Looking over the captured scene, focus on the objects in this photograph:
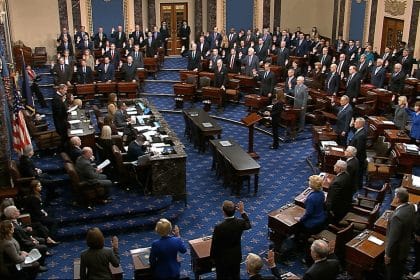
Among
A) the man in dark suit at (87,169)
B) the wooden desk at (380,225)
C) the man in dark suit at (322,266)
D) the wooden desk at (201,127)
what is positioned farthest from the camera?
the wooden desk at (201,127)

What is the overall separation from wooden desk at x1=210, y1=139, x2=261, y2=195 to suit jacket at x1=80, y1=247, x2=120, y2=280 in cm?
474

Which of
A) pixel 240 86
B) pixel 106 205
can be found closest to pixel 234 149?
pixel 106 205

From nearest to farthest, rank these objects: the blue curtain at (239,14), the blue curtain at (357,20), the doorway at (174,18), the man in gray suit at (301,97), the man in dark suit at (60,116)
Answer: the man in dark suit at (60,116) → the man in gray suit at (301,97) → the blue curtain at (357,20) → the doorway at (174,18) → the blue curtain at (239,14)

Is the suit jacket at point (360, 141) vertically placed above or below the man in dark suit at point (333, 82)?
below

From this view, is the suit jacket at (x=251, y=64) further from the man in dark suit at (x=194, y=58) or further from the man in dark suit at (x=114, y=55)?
the man in dark suit at (x=114, y=55)

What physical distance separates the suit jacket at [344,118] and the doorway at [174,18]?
12888mm

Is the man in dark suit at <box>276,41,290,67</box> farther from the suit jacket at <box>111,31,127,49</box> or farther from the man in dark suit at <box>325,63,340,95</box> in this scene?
the suit jacket at <box>111,31,127,49</box>

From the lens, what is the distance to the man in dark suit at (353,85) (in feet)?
47.5

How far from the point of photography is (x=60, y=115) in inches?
472

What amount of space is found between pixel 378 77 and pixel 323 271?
431 inches

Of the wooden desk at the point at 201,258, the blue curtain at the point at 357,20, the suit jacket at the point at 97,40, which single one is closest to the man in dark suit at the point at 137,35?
the suit jacket at the point at 97,40

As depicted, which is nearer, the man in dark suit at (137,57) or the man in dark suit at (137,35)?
the man in dark suit at (137,57)

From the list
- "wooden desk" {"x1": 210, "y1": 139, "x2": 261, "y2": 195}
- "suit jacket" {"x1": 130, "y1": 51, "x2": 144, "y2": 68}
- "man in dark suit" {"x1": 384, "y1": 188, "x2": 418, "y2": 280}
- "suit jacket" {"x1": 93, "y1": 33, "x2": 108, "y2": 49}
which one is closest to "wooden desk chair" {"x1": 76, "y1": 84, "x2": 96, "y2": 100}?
"suit jacket" {"x1": 130, "y1": 51, "x2": 144, "y2": 68}

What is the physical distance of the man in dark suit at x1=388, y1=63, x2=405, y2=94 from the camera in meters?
14.9
